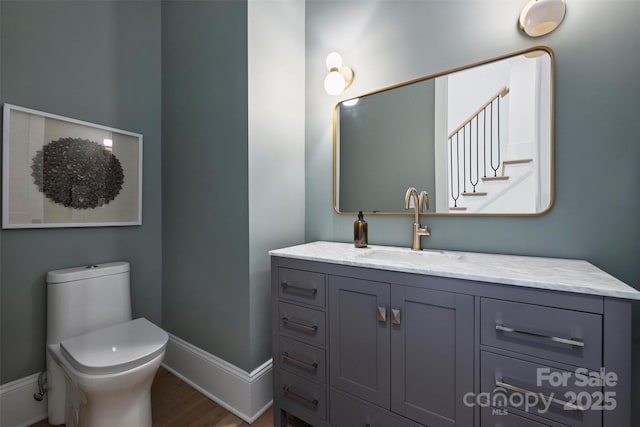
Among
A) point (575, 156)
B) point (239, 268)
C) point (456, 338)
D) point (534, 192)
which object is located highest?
point (575, 156)

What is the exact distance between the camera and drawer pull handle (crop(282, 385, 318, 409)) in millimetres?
1262

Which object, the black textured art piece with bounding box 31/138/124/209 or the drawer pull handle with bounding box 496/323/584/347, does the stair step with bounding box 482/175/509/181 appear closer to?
the drawer pull handle with bounding box 496/323/584/347

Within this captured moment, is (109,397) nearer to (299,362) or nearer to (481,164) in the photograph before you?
(299,362)

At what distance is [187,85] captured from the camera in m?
1.82

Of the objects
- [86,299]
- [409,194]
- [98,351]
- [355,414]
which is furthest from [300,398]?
[86,299]

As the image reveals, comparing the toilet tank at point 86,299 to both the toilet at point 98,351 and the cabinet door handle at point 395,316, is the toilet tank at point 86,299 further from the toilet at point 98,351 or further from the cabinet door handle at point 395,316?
the cabinet door handle at point 395,316

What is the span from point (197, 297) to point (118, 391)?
656mm

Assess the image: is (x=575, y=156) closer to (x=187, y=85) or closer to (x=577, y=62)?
(x=577, y=62)

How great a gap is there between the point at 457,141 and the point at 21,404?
106 inches

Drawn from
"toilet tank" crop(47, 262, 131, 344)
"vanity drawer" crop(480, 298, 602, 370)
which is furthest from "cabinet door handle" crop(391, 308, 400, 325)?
"toilet tank" crop(47, 262, 131, 344)

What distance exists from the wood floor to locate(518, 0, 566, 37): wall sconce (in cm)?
224

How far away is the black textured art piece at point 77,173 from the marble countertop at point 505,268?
1.26 m

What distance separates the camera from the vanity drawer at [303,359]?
1236mm

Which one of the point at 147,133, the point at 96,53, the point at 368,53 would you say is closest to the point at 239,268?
the point at 147,133
